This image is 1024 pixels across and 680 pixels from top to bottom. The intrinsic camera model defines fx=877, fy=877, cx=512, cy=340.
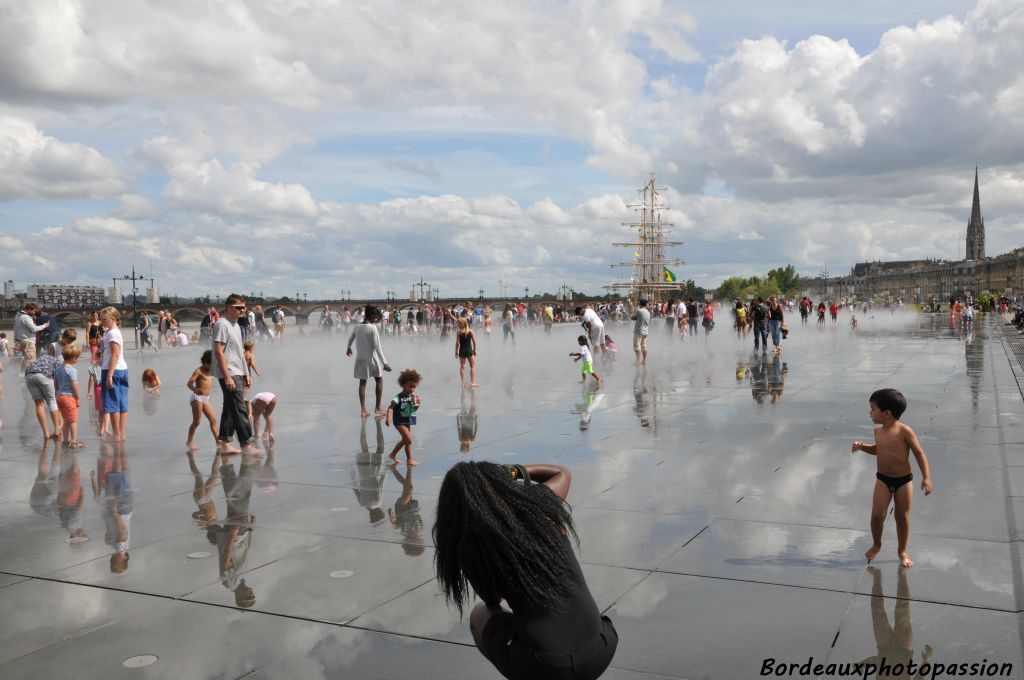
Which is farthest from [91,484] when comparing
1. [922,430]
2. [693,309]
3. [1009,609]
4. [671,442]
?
[693,309]

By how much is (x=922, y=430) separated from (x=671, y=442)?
2888 millimetres

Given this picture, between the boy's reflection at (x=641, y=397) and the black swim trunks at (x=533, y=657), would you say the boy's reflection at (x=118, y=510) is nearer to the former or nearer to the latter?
the black swim trunks at (x=533, y=657)

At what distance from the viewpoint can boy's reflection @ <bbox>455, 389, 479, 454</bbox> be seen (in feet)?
31.3

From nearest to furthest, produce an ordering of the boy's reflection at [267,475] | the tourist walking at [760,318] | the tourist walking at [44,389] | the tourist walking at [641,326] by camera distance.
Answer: the boy's reflection at [267,475]
the tourist walking at [44,389]
the tourist walking at [641,326]
the tourist walking at [760,318]

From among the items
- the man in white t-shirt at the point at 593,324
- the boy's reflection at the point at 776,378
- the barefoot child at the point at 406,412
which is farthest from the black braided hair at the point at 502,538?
the man in white t-shirt at the point at 593,324

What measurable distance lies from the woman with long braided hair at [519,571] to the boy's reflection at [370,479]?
3878 mm

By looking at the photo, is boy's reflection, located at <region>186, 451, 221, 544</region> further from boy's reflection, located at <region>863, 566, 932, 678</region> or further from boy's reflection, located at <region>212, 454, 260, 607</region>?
boy's reflection, located at <region>863, 566, 932, 678</region>

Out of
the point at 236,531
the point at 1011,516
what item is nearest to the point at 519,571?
the point at 236,531

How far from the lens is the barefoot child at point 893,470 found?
5031mm

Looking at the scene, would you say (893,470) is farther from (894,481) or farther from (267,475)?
(267,475)

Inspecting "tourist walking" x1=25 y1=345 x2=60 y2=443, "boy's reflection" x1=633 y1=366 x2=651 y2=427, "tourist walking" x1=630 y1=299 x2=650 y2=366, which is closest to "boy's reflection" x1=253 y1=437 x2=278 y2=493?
"tourist walking" x1=25 y1=345 x2=60 y2=443

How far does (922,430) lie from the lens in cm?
971

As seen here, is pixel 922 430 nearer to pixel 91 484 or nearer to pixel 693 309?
pixel 91 484

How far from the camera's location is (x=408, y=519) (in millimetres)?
6301
